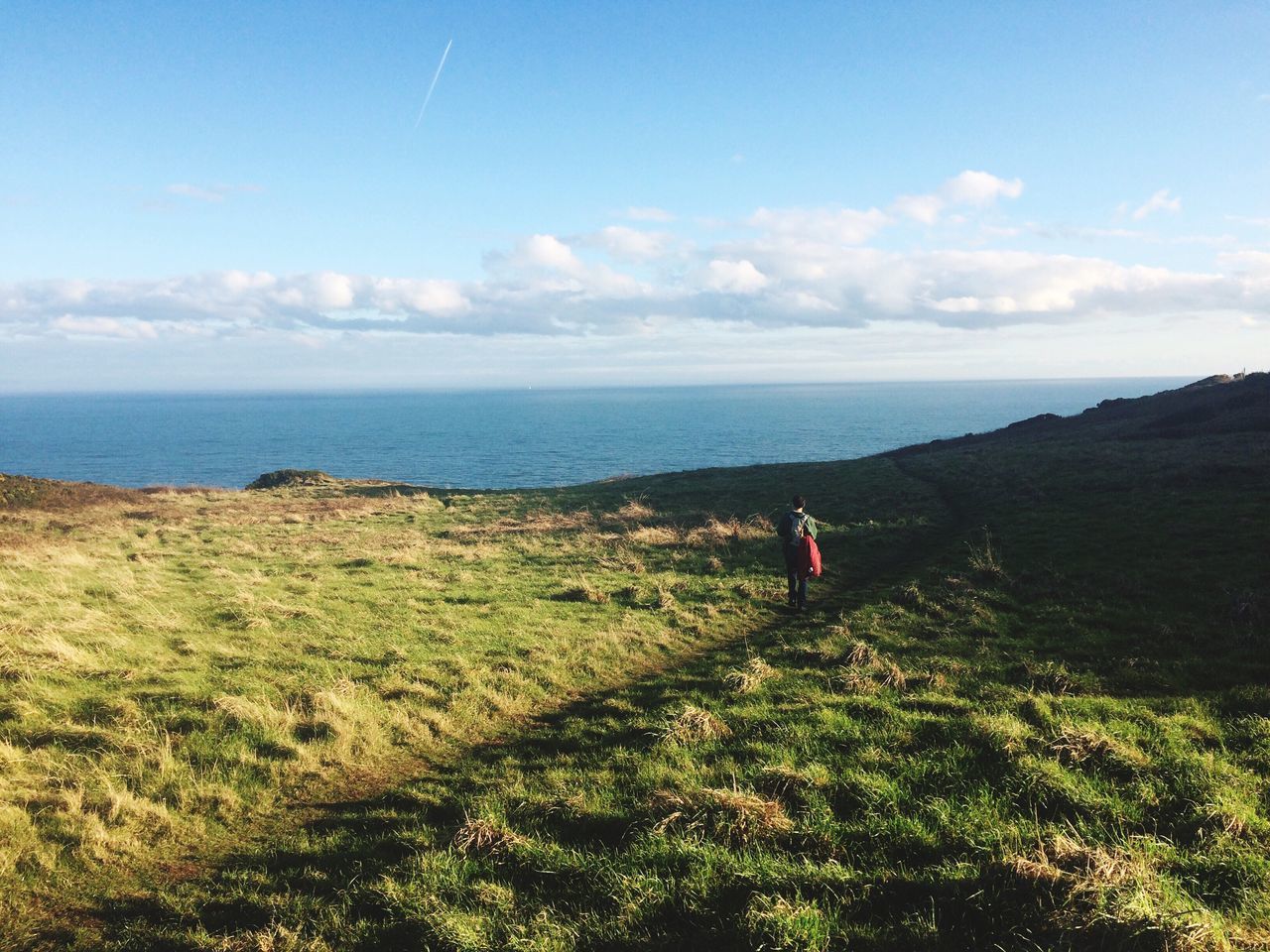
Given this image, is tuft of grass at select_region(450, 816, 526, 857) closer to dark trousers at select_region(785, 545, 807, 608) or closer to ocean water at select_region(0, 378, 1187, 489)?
dark trousers at select_region(785, 545, 807, 608)

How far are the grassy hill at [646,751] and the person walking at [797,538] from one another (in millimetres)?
873

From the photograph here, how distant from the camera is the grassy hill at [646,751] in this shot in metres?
5.52

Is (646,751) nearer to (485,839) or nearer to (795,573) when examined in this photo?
(485,839)

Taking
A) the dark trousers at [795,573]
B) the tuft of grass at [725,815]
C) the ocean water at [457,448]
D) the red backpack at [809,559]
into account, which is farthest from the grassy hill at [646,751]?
the ocean water at [457,448]

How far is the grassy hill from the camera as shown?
552cm

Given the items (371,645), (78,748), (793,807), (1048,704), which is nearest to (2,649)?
(78,748)

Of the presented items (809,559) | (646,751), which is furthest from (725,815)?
(809,559)

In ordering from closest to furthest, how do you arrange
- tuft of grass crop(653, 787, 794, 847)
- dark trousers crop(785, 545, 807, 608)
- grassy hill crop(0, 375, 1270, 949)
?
grassy hill crop(0, 375, 1270, 949)
tuft of grass crop(653, 787, 794, 847)
dark trousers crop(785, 545, 807, 608)

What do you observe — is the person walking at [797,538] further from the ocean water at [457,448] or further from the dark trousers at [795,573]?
the ocean water at [457,448]

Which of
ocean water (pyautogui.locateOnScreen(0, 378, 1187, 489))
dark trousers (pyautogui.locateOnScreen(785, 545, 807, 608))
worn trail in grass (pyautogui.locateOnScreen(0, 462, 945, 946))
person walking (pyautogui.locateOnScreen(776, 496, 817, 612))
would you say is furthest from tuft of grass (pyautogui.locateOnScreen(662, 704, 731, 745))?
ocean water (pyautogui.locateOnScreen(0, 378, 1187, 489))

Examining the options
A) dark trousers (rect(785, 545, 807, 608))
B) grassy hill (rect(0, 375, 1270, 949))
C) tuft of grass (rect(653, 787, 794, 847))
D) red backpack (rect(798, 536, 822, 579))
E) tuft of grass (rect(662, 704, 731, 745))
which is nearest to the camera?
grassy hill (rect(0, 375, 1270, 949))

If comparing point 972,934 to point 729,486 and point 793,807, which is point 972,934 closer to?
point 793,807

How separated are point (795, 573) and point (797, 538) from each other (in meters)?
1.33

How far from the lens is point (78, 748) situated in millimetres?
9117
